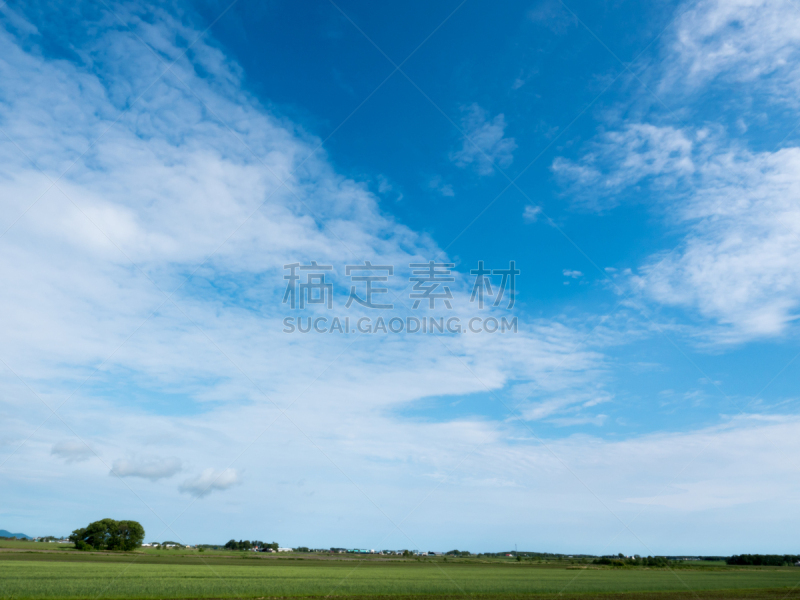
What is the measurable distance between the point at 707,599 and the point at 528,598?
1622 centimetres

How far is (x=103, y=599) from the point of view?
27250mm

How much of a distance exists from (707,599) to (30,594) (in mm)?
48305

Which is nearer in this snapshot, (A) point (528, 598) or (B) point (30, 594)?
(B) point (30, 594)

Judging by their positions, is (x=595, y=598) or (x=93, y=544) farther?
(x=93, y=544)

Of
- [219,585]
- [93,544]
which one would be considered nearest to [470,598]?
[219,585]

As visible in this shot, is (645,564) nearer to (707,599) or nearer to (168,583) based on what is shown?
(707,599)

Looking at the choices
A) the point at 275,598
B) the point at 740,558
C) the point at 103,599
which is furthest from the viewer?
the point at 740,558

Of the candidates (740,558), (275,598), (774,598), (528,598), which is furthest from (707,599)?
(740,558)

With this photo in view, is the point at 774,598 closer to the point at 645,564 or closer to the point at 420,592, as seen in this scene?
the point at 420,592

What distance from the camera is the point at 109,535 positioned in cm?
12750

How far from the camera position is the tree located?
126 meters

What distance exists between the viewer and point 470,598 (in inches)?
1378

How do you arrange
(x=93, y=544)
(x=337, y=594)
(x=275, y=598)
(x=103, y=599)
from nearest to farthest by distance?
(x=103, y=599) → (x=275, y=598) → (x=337, y=594) → (x=93, y=544)

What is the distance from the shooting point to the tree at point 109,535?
125938 mm
